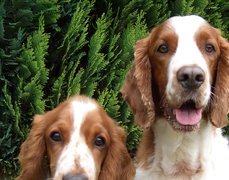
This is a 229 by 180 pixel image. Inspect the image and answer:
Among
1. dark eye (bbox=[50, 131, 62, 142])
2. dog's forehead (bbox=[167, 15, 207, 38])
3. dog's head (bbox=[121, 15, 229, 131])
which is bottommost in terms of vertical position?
dark eye (bbox=[50, 131, 62, 142])

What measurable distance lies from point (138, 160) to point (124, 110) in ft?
6.78

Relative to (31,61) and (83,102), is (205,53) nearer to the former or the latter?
(83,102)

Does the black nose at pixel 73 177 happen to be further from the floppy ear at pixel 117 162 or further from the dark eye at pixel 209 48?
the dark eye at pixel 209 48

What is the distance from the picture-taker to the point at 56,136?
5.14 m

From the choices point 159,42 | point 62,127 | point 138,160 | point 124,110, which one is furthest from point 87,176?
point 124,110

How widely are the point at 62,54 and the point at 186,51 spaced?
2453mm

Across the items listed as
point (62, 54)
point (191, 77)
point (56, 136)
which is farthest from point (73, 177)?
point (62, 54)

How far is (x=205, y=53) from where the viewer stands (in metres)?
5.14

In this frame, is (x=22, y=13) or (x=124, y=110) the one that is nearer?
(x=22, y=13)

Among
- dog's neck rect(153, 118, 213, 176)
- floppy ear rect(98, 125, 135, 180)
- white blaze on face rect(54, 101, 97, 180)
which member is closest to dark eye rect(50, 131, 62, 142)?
white blaze on face rect(54, 101, 97, 180)

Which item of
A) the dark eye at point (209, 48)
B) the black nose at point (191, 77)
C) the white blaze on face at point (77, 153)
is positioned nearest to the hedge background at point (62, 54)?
the white blaze on face at point (77, 153)

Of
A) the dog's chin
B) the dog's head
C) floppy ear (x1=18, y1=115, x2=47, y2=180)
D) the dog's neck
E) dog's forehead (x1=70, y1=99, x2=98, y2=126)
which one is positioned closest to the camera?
the dog's head

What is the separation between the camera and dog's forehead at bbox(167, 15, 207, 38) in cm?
514

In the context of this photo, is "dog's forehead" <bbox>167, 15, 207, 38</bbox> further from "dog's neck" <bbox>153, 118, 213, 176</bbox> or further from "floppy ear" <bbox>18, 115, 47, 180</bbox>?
"floppy ear" <bbox>18, 115, 47, 180</bbox>
